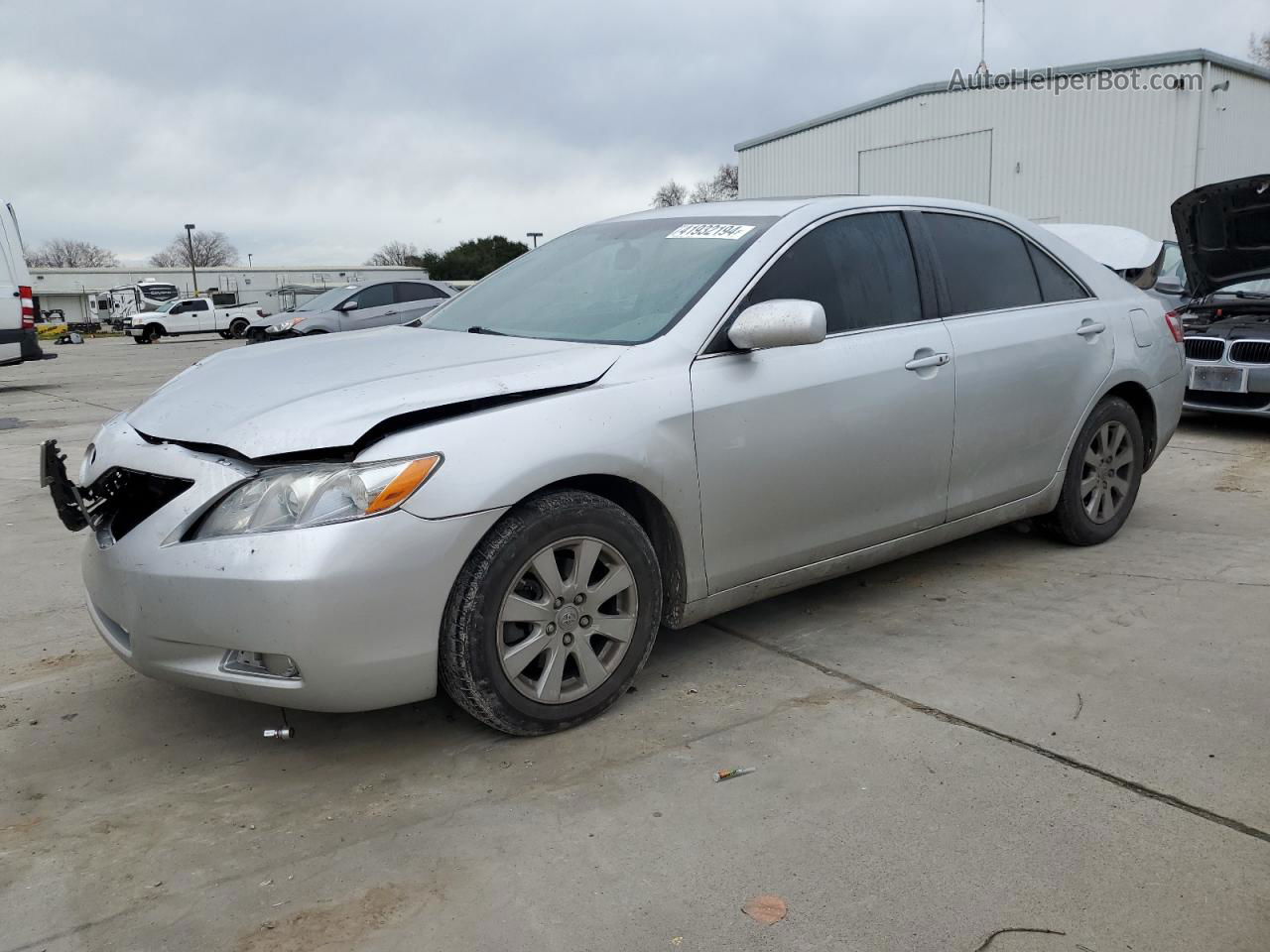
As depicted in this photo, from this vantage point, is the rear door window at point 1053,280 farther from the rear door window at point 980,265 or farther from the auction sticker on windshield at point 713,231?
the auction sticker on windshield at point 713,231

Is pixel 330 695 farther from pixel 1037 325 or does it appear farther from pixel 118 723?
pixel 1037 325

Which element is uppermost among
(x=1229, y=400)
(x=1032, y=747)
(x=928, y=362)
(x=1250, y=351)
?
(x=928, y=362)

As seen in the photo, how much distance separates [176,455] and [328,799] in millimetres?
1008

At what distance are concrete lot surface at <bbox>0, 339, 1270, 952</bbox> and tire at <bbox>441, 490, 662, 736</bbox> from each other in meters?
0.15

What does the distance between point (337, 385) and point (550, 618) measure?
2.89ft

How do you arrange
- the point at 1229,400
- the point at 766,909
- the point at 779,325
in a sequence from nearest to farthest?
the point at 766,909, the point at 779,325, the point at 1229,400

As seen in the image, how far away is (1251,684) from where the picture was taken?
333cm

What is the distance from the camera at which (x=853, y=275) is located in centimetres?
382

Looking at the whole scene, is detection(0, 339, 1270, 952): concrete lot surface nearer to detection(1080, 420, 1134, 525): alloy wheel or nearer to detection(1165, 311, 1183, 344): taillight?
detection(1080, 420, 1134, 525): alloy wheel

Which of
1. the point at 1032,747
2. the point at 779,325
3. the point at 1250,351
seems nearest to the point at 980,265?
the point at 779,325

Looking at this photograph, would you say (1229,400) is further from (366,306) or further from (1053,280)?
(366,306)

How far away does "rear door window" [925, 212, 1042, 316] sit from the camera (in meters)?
4.18

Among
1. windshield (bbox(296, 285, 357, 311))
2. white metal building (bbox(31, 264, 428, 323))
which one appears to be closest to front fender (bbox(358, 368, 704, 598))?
windshield (bbox(296, 285, 357, 311))

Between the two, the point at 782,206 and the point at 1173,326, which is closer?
the point at 782,206
